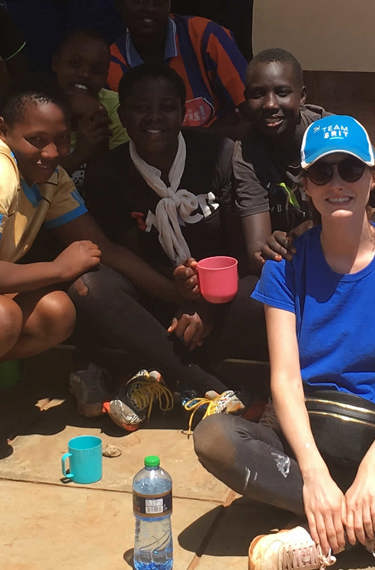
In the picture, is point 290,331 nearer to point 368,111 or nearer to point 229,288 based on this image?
point 229,288

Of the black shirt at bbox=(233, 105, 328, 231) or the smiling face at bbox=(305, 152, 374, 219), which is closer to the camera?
the smiling face at bbox=(305, 152, 374, 219)

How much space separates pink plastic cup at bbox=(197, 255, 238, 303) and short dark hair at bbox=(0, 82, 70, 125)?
760mm

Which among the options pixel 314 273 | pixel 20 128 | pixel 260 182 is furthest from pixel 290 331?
pixel 20 128

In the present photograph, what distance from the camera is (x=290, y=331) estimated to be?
9.55ft

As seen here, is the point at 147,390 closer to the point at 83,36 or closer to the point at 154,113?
the point at 154,113

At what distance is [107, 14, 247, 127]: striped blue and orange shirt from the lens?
→ 437 centimetres

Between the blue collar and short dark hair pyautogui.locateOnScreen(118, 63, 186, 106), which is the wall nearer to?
the blue collar

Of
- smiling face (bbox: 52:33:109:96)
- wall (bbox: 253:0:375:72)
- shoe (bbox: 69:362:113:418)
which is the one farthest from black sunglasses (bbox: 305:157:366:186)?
wall (bbox: 253:0:375:72)

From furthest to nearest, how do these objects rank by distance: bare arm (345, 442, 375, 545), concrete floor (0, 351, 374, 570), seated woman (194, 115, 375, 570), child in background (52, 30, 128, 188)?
child in background (52, 30, 128, 188)
concrete floor (0, 351, 374, 570)
seated woman (194, 115, 375, 570)
bare arm (345, 442, 375, 545)

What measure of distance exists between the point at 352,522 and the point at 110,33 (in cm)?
330

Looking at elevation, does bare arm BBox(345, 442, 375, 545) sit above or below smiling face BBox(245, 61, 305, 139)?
below

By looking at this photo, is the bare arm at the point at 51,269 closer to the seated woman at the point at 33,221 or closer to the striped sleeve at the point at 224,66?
the seated woman at the point at 33,221

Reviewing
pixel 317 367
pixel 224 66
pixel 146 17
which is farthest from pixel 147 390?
pixel 146 17

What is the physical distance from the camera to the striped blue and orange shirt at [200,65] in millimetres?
4367
